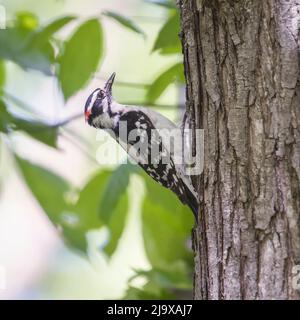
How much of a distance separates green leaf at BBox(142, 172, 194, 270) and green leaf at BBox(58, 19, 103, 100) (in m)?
0.50

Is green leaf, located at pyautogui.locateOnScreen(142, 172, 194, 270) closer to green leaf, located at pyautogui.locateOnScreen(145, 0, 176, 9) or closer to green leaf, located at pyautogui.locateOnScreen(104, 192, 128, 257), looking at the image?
green leaf, located at pyautogui.locateOnScreen(104, 192, 128, 257)

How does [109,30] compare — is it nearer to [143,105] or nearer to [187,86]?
[143,105]

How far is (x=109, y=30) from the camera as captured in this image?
20.1 feet

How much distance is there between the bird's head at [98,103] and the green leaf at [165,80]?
0.25m

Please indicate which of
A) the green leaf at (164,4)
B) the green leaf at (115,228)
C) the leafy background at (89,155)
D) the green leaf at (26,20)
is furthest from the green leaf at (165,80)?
the green leaf at (26,20)

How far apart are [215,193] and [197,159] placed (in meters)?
0.20

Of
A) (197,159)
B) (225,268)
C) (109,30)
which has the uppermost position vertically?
(109,30)

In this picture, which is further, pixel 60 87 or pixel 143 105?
pixel 143 105

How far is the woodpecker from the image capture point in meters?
2.80

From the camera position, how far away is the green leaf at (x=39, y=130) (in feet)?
9.07

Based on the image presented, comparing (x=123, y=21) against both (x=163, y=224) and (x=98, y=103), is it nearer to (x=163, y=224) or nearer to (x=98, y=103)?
(x=98, y=103)

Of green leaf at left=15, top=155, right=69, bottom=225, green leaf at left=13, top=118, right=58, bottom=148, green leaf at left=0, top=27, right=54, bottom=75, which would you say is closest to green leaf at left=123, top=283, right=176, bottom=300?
green leaf at left=15, top=155, right=69, bottom=225

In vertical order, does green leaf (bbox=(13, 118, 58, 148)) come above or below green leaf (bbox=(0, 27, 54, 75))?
below

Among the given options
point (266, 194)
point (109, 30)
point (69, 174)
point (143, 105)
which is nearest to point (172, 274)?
point (143, 105)
